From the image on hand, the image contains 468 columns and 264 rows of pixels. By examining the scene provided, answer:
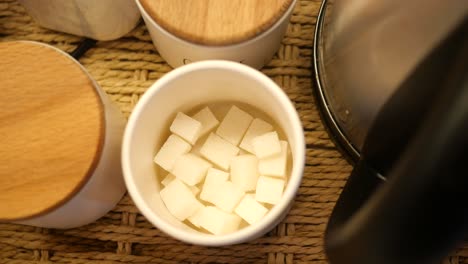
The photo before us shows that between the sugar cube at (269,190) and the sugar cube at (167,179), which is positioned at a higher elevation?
the sugar cube at (269,190)

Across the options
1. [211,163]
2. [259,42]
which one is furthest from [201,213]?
[259,42]

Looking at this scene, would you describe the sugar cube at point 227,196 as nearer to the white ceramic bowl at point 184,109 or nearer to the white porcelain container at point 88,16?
the white ceramic bowl at point 184,109

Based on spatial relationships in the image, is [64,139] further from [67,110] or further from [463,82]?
[463,82]

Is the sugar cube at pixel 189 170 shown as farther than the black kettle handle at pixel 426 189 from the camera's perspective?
Yes

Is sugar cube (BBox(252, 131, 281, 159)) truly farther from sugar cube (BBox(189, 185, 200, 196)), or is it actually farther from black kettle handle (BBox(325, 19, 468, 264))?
black kettle handle (BBox(325, 19, 468, 264))

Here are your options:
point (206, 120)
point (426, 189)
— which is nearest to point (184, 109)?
point (206, 120)

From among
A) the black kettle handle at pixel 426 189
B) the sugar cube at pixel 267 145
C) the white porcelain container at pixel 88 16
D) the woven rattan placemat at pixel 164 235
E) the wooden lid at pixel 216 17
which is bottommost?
the woven rattan placemat at pixel 164 235

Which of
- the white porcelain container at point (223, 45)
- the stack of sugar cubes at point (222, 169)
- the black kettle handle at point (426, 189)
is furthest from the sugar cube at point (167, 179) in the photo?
the black kettle handle at point (426, 189)
